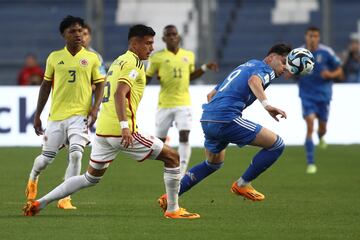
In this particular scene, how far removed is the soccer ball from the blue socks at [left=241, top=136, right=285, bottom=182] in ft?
2.50

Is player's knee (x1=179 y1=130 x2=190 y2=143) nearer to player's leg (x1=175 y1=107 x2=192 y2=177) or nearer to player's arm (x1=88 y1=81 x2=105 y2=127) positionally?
player's leg (x1=175 y1=107 x2=192 y2=177)

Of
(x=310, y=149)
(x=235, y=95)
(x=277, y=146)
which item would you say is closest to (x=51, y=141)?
(x=235, y=95)

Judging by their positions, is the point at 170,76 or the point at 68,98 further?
A: the point at 170,76

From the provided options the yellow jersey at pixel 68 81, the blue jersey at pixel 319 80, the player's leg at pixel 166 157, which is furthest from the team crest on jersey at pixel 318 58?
the player's leg at pixel 166 157

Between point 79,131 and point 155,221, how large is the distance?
166cm

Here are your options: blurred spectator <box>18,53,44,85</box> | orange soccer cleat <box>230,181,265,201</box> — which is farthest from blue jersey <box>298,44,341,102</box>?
blurred spectator <box>18,53,44,85</box>

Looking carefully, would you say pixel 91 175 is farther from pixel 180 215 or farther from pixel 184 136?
pixel 184 136

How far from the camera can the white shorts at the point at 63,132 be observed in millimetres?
12547

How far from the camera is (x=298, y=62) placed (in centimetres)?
1255

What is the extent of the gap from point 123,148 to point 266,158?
75.5 inches

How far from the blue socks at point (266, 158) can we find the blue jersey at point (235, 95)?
0.53m

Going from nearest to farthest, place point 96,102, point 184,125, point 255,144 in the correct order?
1. point 255,144
2. point 96,102
3. point 184,125

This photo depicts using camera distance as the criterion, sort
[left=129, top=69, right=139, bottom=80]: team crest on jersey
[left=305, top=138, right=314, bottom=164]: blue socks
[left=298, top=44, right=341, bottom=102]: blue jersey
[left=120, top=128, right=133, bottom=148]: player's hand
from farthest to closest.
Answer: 1. [left=298, top=44, right=341, bottom=102]: blue jersey
2. [left=305, top=138, right=314, bottom=164]: blue socks
3. [left=129, top=69, right=139, bottom=80]: team crest on jersey
4. [left=120, top=128, right=133, bottom=148]: player's hand

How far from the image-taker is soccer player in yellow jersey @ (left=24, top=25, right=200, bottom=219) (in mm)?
11148
